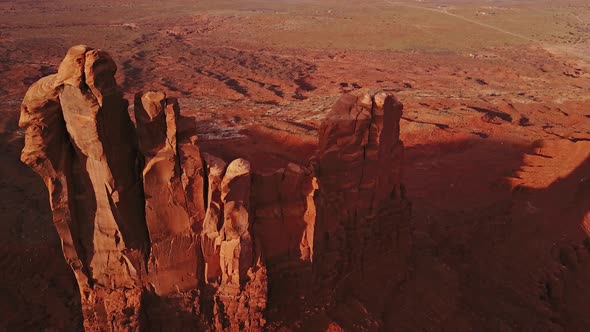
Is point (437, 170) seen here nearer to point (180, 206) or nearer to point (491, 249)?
point (491, 249)

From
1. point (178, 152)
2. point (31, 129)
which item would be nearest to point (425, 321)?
point (178, 152)

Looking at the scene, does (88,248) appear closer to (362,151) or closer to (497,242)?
(362,151)

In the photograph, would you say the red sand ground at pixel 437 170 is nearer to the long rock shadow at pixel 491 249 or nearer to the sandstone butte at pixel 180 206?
the long rock shadow at pixel 491 249

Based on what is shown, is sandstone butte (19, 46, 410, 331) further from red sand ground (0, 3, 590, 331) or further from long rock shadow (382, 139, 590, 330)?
long rock shadow (382, 139, 590, 330)

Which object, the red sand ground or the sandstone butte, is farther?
the red sand ground

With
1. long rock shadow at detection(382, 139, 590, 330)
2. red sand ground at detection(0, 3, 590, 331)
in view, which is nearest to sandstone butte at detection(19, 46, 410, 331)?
red sand ground at detection(0, 3, 590, 331)

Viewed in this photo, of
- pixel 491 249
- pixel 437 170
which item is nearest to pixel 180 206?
pixel 491 249

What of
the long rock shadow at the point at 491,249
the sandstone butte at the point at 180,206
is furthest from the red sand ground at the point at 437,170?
the sandstone butte at the point at 180,206

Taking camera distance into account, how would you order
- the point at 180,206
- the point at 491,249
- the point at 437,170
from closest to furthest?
the point at 180,206, the point at 491,249, the point at 437,170
